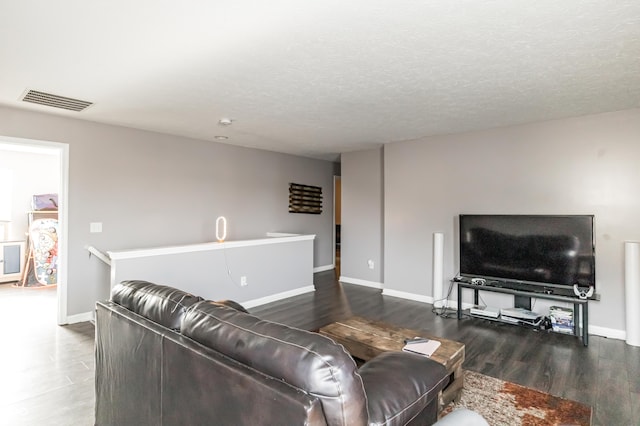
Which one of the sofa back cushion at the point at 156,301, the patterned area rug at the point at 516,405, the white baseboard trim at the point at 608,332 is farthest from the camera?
the white baseboard trim at the point at 608,332

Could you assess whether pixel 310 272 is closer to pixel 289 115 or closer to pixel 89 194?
pixel 289 115

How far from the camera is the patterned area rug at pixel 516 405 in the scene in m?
2.21

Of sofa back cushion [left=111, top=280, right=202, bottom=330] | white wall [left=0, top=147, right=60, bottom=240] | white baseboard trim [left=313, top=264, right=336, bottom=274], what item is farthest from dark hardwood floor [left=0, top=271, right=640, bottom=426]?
white baseboard trim [left=313, top=264, right=336, bottom=274]

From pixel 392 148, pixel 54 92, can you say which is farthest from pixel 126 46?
pixel 392 148

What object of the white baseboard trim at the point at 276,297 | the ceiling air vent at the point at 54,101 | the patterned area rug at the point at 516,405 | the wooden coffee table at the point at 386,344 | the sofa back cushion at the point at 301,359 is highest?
the ceiling air vent at the point at 54,101

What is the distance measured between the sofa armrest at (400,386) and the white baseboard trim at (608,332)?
11.2ft

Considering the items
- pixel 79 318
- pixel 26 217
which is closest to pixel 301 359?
pixel 79 318

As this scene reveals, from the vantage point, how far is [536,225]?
13.2ft

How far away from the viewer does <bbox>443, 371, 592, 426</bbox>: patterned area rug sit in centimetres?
221

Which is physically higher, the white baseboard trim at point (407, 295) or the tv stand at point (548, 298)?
the tv stand at point (548, 298)

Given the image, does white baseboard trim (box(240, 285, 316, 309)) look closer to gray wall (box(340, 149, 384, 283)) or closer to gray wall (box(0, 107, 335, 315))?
gray wall (box(340, 149, 384, 283))

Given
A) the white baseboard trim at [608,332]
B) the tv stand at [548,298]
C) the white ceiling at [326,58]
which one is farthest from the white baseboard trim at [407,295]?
the white ceiling at [326,58]

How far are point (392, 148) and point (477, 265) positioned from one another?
225cm

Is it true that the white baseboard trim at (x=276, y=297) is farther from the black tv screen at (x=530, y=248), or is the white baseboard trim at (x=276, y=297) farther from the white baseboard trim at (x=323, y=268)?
the black tv screen at (x=530, y=248)
